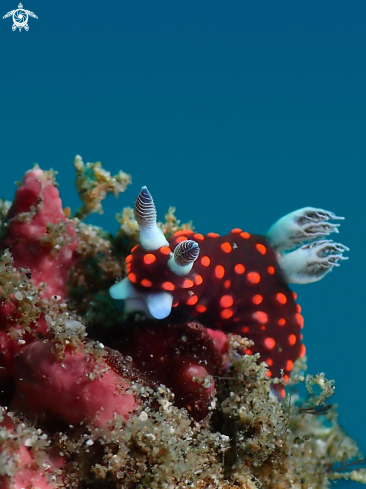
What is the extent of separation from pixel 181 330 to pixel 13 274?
4.30 feet

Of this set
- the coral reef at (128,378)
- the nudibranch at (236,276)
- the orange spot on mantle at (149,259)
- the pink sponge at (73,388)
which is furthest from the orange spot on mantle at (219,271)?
the pink sponge at (73,388)

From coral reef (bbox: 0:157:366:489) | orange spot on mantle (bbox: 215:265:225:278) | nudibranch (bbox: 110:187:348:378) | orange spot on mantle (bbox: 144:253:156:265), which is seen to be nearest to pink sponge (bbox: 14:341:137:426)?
coral reef (bbox: 0:157:366:489)

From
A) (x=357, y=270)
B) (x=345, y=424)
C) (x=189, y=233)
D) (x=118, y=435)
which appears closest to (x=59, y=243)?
(x=189, y=233)

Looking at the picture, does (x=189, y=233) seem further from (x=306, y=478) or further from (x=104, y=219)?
(x=104, y=219)

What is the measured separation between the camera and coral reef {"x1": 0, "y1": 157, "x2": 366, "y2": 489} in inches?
90.1

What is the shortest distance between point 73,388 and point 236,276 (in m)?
1.64

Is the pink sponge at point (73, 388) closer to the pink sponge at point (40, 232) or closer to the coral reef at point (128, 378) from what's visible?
the coral reef at point (128, 378)

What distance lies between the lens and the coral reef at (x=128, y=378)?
90.1 inches

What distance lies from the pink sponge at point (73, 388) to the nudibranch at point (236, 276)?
27.9 inches

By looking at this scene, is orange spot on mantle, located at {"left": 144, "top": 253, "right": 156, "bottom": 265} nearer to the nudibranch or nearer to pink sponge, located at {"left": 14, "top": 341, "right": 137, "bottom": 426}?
the nudibranch

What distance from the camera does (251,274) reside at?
3506mm

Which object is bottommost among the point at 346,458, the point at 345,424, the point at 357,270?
the point at 346,458

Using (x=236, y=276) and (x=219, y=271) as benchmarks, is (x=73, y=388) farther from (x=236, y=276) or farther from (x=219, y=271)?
(x=236, y=276)

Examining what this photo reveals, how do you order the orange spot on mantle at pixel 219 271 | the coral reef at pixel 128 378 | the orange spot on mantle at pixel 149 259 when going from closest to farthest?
the coral reef at pixel 128 378, the orange spot on mantle at pixel 149 259, the orange spot on mantle at pixel 219 271
